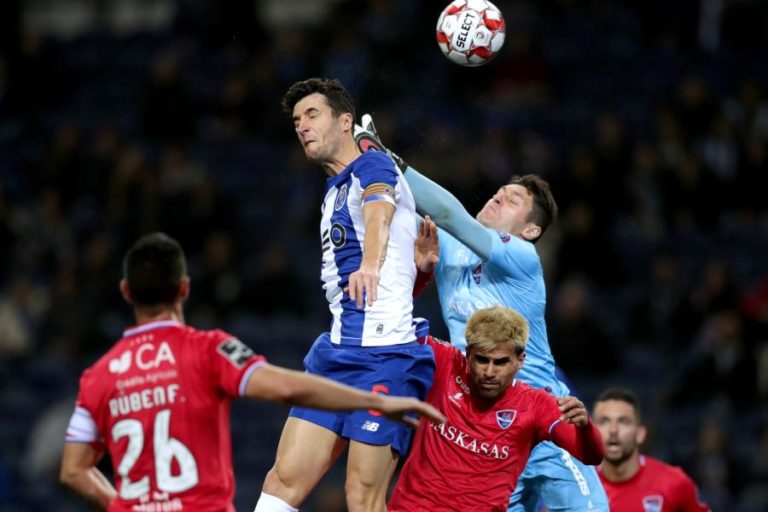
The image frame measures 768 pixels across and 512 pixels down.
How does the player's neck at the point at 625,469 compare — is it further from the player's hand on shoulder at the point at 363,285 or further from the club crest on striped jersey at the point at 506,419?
the player's hand on shoulder at the point at 363,285

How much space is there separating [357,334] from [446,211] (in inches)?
38.7

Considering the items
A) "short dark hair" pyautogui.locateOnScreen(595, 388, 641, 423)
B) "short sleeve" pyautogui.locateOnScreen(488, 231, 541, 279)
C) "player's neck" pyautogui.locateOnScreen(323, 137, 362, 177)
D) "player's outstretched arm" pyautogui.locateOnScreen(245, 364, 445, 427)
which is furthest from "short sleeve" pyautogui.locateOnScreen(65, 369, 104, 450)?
"short dark hair" pyautogui.locateOnScreen(595, 388, 641, 423)

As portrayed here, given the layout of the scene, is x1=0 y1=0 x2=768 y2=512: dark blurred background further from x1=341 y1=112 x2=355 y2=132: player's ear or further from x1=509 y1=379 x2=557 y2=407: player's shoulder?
x1=341 y1=112 x2=355 y2=132: player's ear

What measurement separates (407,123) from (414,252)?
25.8 ft

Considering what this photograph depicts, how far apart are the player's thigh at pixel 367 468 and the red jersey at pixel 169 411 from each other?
125 centimetres

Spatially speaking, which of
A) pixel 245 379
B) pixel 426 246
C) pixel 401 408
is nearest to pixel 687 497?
pixel 426 246

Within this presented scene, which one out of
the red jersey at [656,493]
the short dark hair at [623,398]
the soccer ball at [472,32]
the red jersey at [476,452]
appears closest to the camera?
the red jersey at [476,452]

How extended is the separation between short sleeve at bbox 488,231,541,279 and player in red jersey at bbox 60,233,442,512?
218cm

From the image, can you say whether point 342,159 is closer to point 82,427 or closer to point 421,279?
point 421,279

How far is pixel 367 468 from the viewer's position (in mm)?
6344

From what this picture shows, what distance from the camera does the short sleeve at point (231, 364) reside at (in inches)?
199

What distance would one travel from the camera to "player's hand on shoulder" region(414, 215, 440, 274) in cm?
705

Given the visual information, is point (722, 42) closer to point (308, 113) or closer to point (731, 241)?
point (731, 241)

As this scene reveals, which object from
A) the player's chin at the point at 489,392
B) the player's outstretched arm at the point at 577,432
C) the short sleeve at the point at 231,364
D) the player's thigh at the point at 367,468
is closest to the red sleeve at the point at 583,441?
the player's outstretched arm at the point at 577,432
